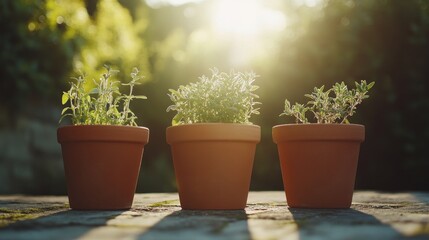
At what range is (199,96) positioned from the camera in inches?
115

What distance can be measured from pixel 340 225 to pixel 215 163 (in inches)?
34.9

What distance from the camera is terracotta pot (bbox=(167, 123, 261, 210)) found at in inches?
111

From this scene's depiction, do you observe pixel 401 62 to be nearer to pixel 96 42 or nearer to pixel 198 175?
pixel 96 42

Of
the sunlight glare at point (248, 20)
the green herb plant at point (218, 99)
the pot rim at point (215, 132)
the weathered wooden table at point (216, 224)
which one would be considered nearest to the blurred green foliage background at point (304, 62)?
the sunlight glare at point (248, 20)

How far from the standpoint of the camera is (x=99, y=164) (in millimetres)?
2902

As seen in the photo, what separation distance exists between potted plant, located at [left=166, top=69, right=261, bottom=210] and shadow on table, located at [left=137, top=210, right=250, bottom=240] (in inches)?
9.0

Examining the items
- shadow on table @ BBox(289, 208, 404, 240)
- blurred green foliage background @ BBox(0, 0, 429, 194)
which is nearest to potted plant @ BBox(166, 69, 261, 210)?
shadow on table @ BBox(289, 208, 404, 240)

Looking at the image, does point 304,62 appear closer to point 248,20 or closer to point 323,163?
point 248,20

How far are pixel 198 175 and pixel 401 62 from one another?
4.55 metres

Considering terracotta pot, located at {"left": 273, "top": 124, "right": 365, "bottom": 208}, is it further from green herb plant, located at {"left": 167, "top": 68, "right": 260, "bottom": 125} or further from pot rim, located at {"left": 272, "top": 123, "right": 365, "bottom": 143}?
green herb plant, located at {"left": 167, "top": 68, "right": 260, "bottom": 125}

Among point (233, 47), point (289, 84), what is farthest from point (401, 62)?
point (233, 47)

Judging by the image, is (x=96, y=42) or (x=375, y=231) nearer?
(x=375, y=231)

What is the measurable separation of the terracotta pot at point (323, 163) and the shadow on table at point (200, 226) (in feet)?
1.55

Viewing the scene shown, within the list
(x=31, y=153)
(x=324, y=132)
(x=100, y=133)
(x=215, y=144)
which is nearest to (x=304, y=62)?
(x=31, y=153)
